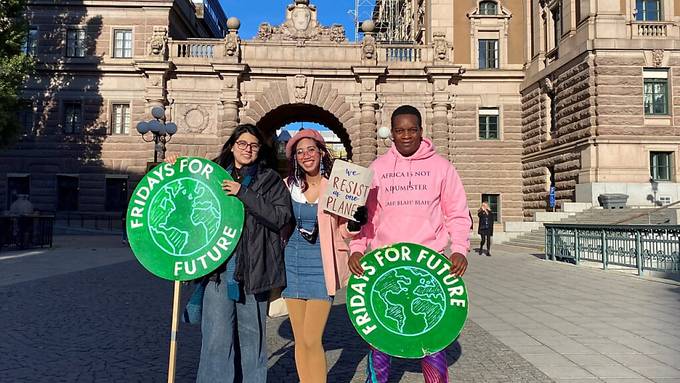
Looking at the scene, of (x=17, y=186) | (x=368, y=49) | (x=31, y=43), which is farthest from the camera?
(x=31, y=43)

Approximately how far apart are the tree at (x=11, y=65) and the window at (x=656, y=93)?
1107 inches

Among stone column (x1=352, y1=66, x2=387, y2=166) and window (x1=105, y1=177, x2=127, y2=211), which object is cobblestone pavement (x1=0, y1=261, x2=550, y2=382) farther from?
window (x1=105, y1=177, x2=127, y2=211)

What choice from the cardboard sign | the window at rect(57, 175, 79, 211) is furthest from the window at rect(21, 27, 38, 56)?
the cardboard sign

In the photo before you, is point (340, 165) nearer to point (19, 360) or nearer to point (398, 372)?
point (398, 372)

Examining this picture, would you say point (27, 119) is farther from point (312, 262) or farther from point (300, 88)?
point (312, 262)

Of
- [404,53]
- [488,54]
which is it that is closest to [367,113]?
[404,53]

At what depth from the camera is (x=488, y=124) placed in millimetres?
28109

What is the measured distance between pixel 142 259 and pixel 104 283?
7674 millimetres

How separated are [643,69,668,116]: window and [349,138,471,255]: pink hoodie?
2286 cm

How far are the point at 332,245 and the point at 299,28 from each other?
2495 centimetres

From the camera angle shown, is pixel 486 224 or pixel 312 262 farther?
pixel 486 224

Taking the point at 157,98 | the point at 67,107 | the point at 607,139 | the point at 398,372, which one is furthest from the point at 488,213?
the point at 67,107

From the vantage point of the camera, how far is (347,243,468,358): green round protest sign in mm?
3031

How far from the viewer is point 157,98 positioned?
2580cm
